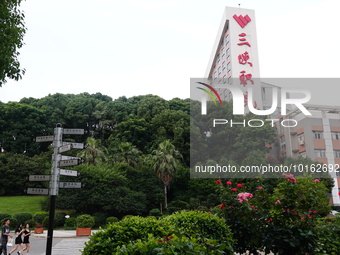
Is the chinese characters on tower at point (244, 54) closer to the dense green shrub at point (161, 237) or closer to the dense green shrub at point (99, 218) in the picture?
the dense green shrub at point (99, 218)

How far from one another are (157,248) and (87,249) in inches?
76.5

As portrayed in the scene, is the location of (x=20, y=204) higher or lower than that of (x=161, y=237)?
lower

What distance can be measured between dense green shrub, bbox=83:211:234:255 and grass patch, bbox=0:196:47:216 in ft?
116

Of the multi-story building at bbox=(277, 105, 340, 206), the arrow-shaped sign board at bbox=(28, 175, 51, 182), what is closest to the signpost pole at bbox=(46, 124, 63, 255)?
the arrow-shaped sign board at bbox=(28, 175, 51, 182)

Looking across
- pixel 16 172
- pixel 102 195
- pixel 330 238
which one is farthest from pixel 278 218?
pixel 16 172

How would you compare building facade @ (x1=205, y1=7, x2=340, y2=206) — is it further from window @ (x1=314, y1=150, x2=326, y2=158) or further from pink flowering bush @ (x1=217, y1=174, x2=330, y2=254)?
pink flowering bush @ (x1=217, y1=174, x2=330, y2=254)

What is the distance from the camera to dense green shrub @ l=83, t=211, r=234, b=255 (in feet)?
11.5

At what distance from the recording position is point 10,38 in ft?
30.0

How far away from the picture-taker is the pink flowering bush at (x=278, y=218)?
22.8ft

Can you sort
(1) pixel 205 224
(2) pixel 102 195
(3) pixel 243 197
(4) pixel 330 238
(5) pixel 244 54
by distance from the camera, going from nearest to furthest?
1. (1) pixel 205 224
2. (3) pixel 243 197
3. (4) pixel 330 238
4. (2) pixel 102 195
5. (5) pixel 244 54

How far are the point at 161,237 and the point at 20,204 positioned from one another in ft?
145

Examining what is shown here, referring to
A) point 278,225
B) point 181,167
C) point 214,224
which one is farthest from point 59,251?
point 181,167

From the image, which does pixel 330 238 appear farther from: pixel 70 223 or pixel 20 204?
pixel 20 204

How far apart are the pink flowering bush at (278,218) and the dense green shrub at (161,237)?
1.69ft
